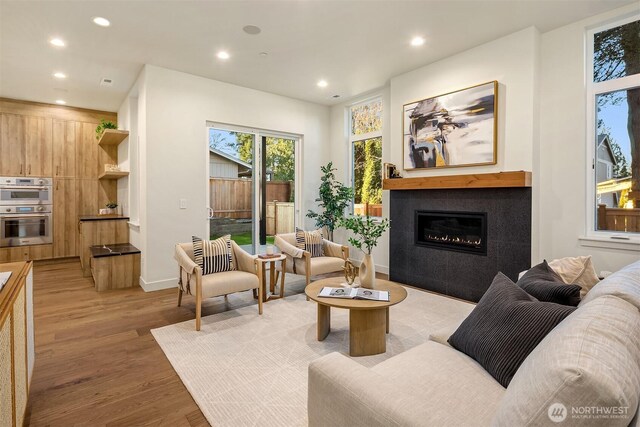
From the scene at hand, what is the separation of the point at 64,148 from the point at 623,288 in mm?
7794

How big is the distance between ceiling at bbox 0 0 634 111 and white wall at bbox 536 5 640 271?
258mm

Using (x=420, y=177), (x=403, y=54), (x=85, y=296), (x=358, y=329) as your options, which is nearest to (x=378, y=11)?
(x=403, y=54)

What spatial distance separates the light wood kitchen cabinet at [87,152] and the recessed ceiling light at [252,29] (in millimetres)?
4590

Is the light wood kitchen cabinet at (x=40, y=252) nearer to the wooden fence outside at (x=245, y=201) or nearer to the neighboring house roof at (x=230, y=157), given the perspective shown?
the wooden fence outside at (x=245, y=201)

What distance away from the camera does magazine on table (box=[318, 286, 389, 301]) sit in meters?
2.63

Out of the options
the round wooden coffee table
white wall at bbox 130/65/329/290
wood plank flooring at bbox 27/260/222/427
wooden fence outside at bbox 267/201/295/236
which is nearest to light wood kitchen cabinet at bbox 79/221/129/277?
wood plank flooring at bbox 27/260/222/427

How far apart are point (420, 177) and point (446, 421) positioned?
370 cm

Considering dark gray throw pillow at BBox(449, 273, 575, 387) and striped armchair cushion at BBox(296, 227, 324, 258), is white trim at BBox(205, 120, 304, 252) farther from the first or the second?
dark gray throw pillow at BBox(449, 273, 575, 387)

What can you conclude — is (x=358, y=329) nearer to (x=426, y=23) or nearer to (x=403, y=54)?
(x=426, y=23)

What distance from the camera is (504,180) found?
358 cm

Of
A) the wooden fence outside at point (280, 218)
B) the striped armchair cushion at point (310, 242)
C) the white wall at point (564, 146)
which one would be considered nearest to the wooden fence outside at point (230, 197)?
the wooden fence outside at point (280, 218)

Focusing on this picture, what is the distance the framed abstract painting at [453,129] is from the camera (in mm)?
3797

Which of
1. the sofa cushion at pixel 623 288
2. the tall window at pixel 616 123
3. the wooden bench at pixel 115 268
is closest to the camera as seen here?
the sofa cushion at pixel 623 288

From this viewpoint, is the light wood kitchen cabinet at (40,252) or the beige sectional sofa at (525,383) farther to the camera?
the light wood kitchen cabinet at (40,252)
